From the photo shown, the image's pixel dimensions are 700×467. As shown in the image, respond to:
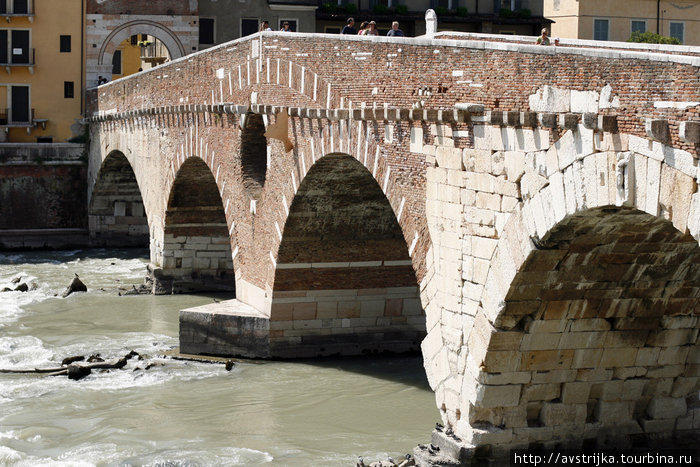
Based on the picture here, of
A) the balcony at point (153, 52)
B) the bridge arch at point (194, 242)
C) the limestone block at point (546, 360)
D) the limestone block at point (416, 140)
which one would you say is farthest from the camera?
the balcony at point (153, 52)

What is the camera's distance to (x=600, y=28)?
3225 centimetres

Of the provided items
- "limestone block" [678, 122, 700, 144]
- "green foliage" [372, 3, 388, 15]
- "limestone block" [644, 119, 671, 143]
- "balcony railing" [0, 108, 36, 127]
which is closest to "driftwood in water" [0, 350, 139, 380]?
"limestone block" [644, 119, 671, 143]

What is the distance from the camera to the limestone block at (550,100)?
10242 millimetres

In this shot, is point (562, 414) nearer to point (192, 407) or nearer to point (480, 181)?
point (480, 181)

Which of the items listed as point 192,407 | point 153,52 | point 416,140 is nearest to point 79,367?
point 192,407

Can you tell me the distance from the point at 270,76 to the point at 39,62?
63.3 feet

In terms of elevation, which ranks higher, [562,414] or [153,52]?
[153,52]

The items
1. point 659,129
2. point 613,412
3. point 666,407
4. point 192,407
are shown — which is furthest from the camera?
point 192,407

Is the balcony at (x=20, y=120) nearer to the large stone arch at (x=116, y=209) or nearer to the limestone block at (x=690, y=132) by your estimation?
the large stone arch at (x=116, y=209)

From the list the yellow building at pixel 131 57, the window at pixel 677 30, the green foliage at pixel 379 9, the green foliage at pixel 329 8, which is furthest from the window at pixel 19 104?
the window at pixel 677 30

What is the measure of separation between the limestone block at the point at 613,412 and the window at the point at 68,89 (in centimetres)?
2610

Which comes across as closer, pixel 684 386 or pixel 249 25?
pixel 684 386

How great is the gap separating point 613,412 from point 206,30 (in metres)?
26.4

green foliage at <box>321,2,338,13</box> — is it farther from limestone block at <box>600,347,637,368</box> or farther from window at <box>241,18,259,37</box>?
limestone block at <box>600,347,637,368</box>
